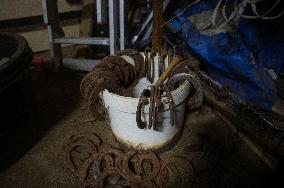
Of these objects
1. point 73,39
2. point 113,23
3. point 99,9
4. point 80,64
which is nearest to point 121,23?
point 113,23

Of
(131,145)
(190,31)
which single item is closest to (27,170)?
(131,145)

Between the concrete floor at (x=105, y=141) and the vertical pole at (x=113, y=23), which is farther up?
the vertical pole at (x=113, y=23)

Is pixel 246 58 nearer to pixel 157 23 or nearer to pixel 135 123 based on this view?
pixel 157 23

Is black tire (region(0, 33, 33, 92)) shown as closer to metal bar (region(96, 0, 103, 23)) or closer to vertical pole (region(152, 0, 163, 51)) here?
metal bar (region(96, 0, 103, 23))

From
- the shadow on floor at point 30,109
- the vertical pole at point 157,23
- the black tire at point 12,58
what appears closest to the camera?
the black tire at point 12,58

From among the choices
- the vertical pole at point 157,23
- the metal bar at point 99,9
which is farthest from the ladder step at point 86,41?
the vertical pole at point 157,23

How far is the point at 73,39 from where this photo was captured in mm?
2832

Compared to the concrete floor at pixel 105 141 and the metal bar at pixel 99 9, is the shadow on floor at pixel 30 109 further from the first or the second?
the metal bar at pixel 99 9

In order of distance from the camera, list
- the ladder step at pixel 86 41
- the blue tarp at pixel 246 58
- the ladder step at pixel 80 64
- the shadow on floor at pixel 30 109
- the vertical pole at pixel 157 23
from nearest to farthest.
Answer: the shadow on floor at pixel 30 109
the blue tarp at pixel 246 58
the vertical pole at pixel 157 23
the ladder step at pixel 86 41
the ladder step at pixel 80 64

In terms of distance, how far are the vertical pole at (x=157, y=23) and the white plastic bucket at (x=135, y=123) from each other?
1.86 feet

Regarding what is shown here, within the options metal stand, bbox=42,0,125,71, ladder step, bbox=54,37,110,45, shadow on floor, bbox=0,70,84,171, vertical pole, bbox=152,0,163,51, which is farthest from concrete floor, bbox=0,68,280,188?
vertical pole, bbox=152,0,163,51

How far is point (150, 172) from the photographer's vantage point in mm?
1887

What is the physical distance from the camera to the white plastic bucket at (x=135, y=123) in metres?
1.74

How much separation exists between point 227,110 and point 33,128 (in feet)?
5.39
